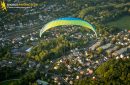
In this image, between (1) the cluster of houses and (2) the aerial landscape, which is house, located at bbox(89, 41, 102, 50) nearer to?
(1) the cluster of houses

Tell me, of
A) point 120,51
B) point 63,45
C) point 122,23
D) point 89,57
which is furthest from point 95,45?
point 122,23

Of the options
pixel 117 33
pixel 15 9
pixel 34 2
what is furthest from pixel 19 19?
pixel 117 33

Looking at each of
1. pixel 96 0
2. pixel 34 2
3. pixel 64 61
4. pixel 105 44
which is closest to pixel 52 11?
pixel 34 2

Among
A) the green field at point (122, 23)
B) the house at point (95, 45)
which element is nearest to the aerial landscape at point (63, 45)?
the green field at point (122, 23)

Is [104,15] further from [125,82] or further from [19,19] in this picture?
[125,82]

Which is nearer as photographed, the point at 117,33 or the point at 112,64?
the point at 112,64

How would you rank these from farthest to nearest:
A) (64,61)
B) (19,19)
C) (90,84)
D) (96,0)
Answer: (96,0), (19,19), (64,61), (90,84)

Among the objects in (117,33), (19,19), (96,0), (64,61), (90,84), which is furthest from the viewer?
(96,0)

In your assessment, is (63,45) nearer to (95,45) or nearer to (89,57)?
(95,45)
